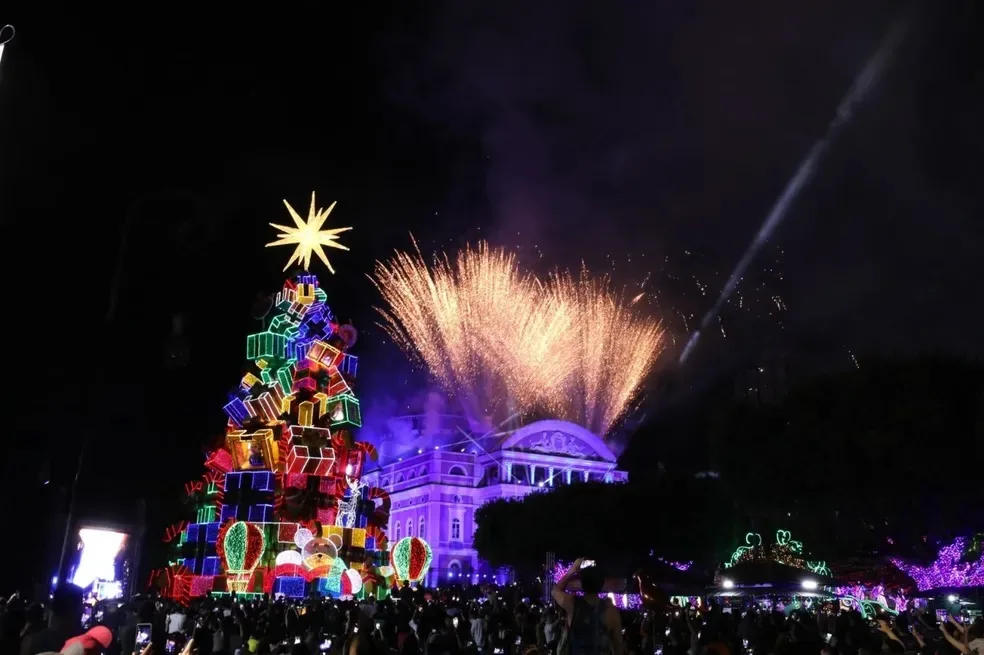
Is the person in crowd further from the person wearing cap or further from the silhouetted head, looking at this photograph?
the person wearing cap

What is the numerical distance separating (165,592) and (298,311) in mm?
17957

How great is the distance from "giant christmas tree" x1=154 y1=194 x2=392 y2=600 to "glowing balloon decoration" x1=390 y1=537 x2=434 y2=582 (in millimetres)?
2302

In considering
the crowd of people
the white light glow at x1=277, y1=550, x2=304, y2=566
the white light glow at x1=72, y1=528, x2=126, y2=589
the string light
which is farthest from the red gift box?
the white light glow at x1=72, y1=528, x2=126, y2=589

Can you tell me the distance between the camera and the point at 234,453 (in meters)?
49.2

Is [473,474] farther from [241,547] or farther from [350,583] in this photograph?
[241,547]

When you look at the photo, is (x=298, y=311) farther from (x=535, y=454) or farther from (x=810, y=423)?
(x=535, y=454)

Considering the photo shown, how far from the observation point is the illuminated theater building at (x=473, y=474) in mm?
93688

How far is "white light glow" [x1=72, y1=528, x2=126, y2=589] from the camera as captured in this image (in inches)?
849

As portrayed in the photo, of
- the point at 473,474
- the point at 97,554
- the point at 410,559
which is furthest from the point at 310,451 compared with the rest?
the point at 473,474

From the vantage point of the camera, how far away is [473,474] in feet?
323

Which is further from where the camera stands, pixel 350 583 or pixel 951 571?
pixel 350 583

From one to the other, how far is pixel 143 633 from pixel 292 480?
110 feet

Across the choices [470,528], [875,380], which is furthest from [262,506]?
[470,528]

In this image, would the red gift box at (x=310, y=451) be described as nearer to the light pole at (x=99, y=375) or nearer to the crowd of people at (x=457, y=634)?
→ the crowd of people at (x=457, y=634)
